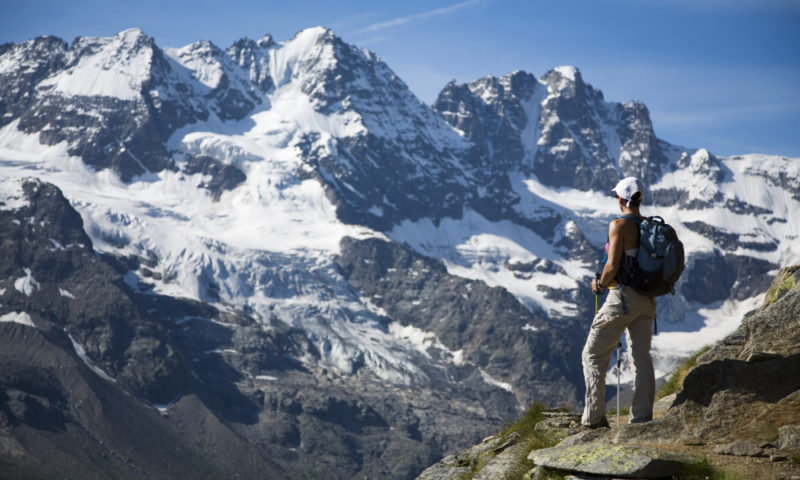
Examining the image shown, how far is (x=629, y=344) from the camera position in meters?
19.3

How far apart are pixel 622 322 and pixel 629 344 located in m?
0.58

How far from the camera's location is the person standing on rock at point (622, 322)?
1861cm

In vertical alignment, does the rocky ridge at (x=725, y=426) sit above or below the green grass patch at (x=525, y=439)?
above

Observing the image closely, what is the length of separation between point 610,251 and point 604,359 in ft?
7.64

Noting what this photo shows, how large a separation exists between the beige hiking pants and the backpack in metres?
0.31

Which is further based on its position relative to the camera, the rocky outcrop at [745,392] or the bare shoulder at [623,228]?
the bare shoulder at [623,228]

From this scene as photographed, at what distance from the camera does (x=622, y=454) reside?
16656mm

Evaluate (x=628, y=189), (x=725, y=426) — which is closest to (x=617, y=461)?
(x=725, y=426)

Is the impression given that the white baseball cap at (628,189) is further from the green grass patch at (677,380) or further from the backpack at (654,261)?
the green grass patch at (677,380)

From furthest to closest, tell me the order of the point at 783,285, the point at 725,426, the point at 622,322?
1. the point at 783,285
2. the point at 622,322
3. the point at 725,426

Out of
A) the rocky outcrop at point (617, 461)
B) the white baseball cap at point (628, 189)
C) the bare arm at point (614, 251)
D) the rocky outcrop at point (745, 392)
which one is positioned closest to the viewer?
the rocky outcrop at point (617, 461)

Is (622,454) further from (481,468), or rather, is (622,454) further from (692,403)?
(481,468)

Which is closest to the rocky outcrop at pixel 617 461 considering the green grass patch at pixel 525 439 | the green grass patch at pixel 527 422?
the green grass patch at pixel 525 439

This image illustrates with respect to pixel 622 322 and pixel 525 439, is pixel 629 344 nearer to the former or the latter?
pixel 622 322
